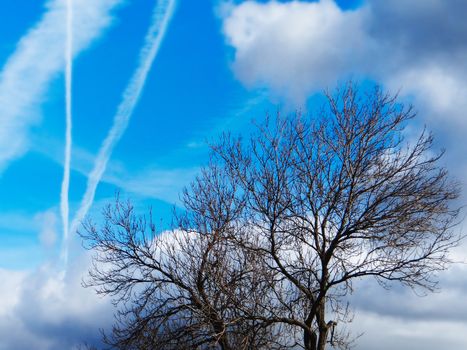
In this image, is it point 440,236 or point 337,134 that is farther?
point 337,134

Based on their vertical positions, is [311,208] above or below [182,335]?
above

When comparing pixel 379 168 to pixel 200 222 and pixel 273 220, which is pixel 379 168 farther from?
pixel 200 222

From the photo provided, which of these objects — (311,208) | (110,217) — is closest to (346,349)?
(311,208)

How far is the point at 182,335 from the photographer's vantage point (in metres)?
17.3

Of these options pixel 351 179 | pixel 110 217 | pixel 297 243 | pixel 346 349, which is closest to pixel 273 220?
pixel 297 243

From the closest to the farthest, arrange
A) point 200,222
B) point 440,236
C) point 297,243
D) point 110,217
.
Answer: point 440,236, point 297,243, point 200,222, point 110,217

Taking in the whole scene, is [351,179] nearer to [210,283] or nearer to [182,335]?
[210,283]

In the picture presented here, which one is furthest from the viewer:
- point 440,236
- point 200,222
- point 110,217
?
point 110,217

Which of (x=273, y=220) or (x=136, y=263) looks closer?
(x=273, y=220)

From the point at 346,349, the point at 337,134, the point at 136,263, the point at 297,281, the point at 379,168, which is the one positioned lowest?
the point at 346,349

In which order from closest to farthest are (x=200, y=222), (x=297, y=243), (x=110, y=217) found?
(x=297, y=243)
(x=200, y=222)
(x=110, y=217)

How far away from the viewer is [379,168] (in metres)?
16.9

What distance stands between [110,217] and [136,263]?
1852mm

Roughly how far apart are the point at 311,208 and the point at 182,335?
15.4 ft
